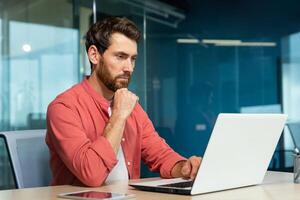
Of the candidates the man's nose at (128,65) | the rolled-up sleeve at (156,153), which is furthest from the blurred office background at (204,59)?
the man's nose at (128,65)

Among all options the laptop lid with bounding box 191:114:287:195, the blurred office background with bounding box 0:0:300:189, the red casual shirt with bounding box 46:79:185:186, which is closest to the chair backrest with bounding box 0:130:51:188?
the red casual shirt with bounding box 46:79:185:186

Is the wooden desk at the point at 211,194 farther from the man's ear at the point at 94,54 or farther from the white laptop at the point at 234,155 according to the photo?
the man's ear at the point at 94,54

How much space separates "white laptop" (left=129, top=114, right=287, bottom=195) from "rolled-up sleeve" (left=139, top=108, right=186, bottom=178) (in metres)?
0.33

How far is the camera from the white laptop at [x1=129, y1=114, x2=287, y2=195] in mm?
1472

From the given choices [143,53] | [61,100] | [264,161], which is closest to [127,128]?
[61,100]

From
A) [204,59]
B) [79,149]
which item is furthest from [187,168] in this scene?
[204,59]

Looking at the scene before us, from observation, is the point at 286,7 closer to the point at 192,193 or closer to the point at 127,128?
the point at 127,128

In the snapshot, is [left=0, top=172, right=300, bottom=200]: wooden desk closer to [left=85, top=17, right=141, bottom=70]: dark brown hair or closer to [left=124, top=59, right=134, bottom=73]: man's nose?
[left=124, top=59, right=134, bottom=73]: man's nose

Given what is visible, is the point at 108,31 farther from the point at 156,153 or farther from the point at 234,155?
the point at 234,155

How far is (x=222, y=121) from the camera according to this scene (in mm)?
1440

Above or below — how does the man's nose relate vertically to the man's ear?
below

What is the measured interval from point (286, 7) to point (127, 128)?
353 centimetres

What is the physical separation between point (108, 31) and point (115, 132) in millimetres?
488

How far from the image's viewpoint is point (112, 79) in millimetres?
2117
